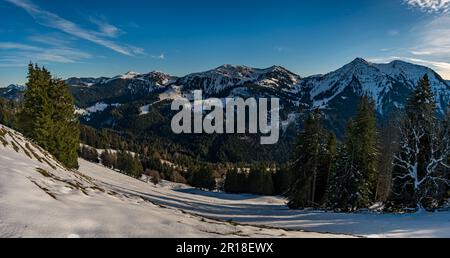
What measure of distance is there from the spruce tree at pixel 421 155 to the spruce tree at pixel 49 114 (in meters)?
34.0

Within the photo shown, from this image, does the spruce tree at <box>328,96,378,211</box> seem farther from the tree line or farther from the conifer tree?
the conifer tree

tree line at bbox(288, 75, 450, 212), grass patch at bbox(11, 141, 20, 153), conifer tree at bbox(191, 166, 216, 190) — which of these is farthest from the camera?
conifer tree at bbox(191, 166, 216, 190)

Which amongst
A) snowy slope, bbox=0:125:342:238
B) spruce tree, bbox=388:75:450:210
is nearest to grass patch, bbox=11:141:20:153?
snowy slope, bbox=0:125:342:238

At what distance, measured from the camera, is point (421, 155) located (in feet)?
101

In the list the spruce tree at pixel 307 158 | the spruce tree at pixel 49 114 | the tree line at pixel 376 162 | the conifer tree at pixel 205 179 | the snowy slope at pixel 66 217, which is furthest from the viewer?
the conifer tree at pixel 205 179

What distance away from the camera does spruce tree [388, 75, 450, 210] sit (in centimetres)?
2889

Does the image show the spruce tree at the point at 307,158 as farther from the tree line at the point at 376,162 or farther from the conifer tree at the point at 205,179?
the conifer tree at the point at 205,179

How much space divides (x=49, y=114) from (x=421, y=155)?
124ft

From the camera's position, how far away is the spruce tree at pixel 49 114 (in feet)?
117

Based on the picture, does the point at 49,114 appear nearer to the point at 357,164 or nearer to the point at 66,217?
the point at 66,217

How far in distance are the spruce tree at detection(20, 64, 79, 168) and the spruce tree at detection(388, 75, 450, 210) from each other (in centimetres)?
3403

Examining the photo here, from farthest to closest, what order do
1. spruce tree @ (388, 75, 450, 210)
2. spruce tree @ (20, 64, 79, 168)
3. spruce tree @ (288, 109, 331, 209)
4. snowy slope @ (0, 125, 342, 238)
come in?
1. spruce tree @ (288, 109, 331, 209)
2. spruce tree @ (20, 64, 79, 168)
3. spruce tree @ (388, 75, 450, 210)
4. snowy slope @ (0, 125, 342, 238)

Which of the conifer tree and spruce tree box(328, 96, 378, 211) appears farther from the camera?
the conifer tree

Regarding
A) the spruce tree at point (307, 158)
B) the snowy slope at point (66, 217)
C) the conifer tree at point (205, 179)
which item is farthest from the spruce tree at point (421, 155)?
the conifer tree at point (205, 179)
